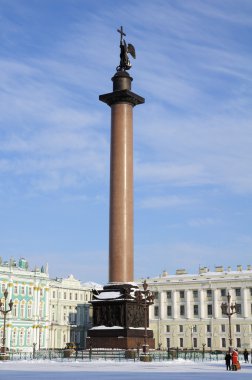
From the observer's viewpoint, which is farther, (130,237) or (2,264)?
(2,264)

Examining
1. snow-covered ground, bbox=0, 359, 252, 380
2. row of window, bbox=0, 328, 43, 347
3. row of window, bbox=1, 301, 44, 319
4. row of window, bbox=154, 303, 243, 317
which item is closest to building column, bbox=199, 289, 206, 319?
row of window, bbox=154, 303, 243, 317

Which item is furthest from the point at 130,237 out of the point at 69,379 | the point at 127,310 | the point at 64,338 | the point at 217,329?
the point at 64,338

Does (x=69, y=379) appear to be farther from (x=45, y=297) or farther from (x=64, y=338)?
(x=64, y=338)

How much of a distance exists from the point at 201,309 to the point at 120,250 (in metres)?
74.5

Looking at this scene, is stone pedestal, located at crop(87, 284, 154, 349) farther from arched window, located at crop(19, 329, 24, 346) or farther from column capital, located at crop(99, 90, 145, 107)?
arched window, located at crop(19, 329, 24, 346)

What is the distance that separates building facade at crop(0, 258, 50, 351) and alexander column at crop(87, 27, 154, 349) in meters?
56.5

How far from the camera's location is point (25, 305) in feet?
347

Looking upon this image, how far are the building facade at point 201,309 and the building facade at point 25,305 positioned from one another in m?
23.8

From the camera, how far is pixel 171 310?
122000mm

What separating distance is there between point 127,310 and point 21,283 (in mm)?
63090

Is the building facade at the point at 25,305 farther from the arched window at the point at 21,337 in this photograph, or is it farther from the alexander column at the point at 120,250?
the alexander column at the point at 120,250

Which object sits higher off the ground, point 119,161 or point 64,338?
point 119,161

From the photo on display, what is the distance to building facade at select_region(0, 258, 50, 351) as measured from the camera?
103 metres

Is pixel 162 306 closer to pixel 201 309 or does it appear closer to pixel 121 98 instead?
pixel 201 309
